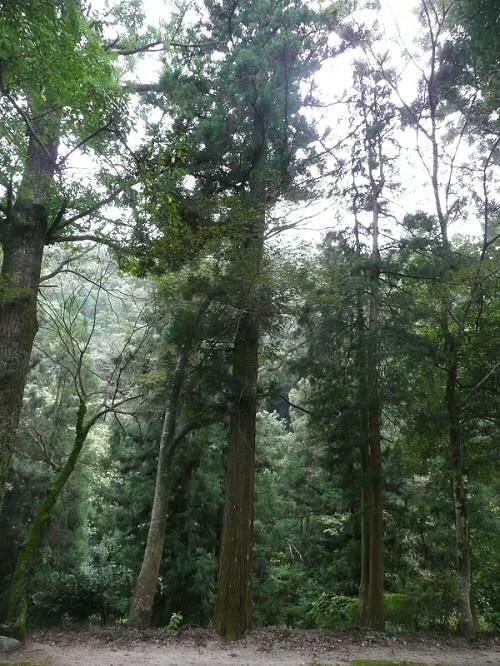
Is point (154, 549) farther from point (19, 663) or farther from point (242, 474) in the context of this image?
point (19, 663)

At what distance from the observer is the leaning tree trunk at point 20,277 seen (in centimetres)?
524

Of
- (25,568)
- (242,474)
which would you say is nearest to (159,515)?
(242,474)

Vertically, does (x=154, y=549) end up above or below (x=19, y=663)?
above

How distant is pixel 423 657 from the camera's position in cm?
598

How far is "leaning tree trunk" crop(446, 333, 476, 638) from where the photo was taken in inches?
279

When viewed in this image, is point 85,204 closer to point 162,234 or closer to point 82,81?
point 162,234

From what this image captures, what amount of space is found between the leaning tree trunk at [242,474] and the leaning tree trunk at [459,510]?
3450 mm

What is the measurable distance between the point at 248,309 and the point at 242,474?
8.97 ft

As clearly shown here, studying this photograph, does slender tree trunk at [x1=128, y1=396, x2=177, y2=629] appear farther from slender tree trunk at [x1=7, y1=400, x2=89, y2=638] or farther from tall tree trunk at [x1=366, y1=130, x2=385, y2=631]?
tall tree trunk at [x1=366, y1=130, x2=385, y2=631]

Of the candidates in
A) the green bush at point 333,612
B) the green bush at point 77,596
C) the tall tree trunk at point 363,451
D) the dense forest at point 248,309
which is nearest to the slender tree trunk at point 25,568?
the dense forest at point 248,309

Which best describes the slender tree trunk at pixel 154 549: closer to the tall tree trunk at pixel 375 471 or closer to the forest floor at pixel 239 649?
the forest floor at pixel 239 649

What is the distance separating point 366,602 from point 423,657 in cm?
229

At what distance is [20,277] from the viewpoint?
18.8 feet

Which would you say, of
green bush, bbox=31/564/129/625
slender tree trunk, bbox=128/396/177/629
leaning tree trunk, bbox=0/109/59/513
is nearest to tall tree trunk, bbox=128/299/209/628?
slender tree trunk, bbox=128/396/177/629
